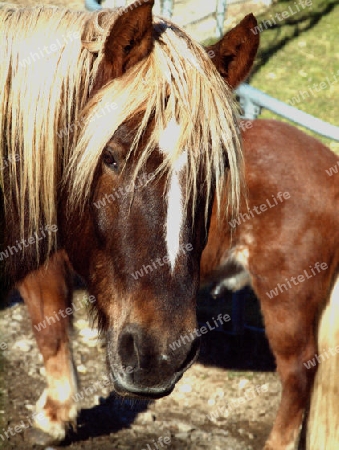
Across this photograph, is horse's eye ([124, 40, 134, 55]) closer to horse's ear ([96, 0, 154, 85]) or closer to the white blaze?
horse's ear ([96, 0, 154, 85])

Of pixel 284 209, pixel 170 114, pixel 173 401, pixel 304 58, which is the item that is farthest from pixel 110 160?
pixel 304 58

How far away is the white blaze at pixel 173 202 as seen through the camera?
224 centimetres

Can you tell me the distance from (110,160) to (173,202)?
0.85ft

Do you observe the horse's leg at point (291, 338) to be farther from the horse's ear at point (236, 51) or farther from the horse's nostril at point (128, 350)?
the horse's nostril at point (128, 350)

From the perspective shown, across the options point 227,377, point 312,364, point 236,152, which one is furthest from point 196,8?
point 236,152

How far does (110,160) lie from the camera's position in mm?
2330

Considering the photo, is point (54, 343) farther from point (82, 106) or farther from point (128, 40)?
point (128, 40)

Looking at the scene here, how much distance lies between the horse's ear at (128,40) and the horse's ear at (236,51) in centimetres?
34

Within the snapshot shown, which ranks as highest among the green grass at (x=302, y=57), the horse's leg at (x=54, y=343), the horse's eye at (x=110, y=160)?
the horse's eye at (x=110, y=160)

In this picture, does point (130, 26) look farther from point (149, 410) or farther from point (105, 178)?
point (149, 410)

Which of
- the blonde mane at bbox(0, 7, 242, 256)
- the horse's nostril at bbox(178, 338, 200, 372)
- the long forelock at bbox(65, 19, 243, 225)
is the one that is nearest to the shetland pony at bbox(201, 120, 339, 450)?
the blonde mane at bbox(0, 7, 242, 256)

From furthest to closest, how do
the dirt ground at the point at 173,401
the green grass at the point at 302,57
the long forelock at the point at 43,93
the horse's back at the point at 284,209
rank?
the green grass at the point at 302,57, the dirt ground at the point at 173,401, the horse's back at the point at 284,209, the long forelock at the point at 43,93

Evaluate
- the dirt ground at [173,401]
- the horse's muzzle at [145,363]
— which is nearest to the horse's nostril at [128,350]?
the horse's muzzle at [145,363]

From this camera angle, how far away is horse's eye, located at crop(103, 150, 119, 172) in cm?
232
